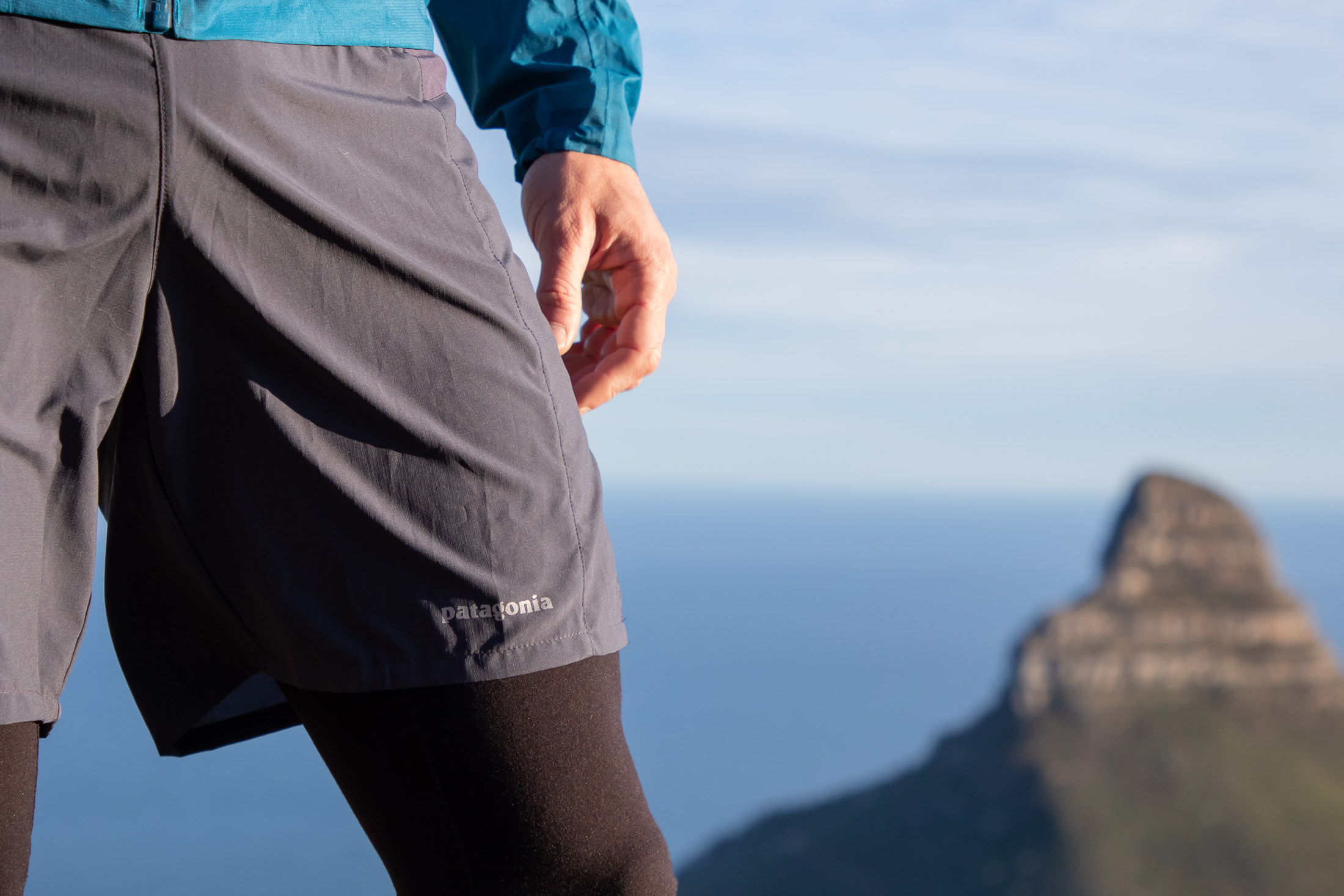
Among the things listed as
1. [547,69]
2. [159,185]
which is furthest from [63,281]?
[547,69]

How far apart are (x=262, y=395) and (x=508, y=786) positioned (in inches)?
16.2

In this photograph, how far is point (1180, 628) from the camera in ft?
227

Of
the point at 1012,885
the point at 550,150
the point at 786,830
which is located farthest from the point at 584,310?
the point at 786,830

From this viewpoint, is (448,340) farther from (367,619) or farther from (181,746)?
(181,746)

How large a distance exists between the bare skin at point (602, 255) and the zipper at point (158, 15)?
1.77 feet

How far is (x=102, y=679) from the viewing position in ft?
497

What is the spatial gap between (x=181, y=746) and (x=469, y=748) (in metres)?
0.40

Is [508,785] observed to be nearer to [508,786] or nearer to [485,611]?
[508,786]

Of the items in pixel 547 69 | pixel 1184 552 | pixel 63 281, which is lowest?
pixel 1184 552

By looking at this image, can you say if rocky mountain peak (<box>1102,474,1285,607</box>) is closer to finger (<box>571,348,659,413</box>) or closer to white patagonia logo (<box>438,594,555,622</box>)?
finger (<box>571,348,659,413</box>)

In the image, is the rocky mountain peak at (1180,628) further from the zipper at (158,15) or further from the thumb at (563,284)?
the zipper at (158,15)

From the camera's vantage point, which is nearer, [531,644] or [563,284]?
[531,644]

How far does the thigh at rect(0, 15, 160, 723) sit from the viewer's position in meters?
0.91

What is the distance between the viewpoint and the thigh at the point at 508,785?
97 centimetres
